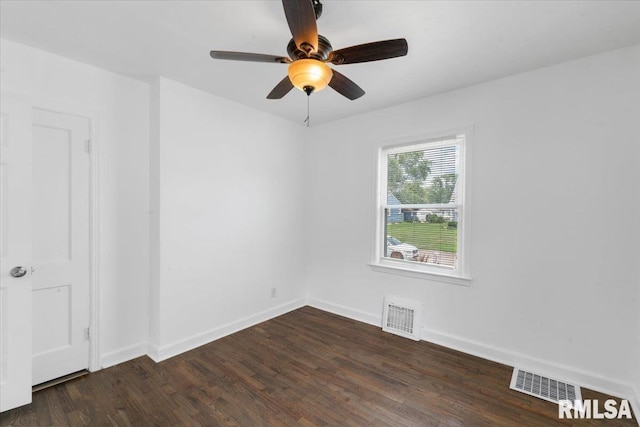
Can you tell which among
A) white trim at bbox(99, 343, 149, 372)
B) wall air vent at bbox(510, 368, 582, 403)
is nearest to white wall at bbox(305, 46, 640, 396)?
wall air vent at bbox(510, 368, 582, 403)

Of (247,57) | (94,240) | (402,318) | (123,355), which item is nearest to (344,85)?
(247,57)

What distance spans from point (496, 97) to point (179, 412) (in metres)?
3.71

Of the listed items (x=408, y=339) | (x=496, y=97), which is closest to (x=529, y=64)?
(x=496, y=97)

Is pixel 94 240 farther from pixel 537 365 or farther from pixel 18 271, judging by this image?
pixel 537 365

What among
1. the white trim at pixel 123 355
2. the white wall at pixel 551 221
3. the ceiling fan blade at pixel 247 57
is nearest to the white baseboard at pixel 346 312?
the white wall at pixel 551 221

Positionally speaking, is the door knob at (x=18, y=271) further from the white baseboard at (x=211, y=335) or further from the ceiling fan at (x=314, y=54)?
→ the ceiling fan at (x=314, y=54)

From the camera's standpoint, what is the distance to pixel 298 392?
2.30 metres

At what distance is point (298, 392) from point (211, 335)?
132 cm

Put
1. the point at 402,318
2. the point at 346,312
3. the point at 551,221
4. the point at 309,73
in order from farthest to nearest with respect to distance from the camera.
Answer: the point at 346,312 → the point at 402,318 → the point at 551,221 → the point at 309,73

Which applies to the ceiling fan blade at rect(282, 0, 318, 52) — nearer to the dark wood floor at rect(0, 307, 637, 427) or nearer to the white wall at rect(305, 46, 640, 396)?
the white wall at rect(305, 46, 640, 396)

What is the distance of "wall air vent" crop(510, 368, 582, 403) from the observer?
2.23m

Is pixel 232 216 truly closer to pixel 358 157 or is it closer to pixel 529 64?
pixel 358 157

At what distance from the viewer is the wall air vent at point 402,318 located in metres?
3.23
